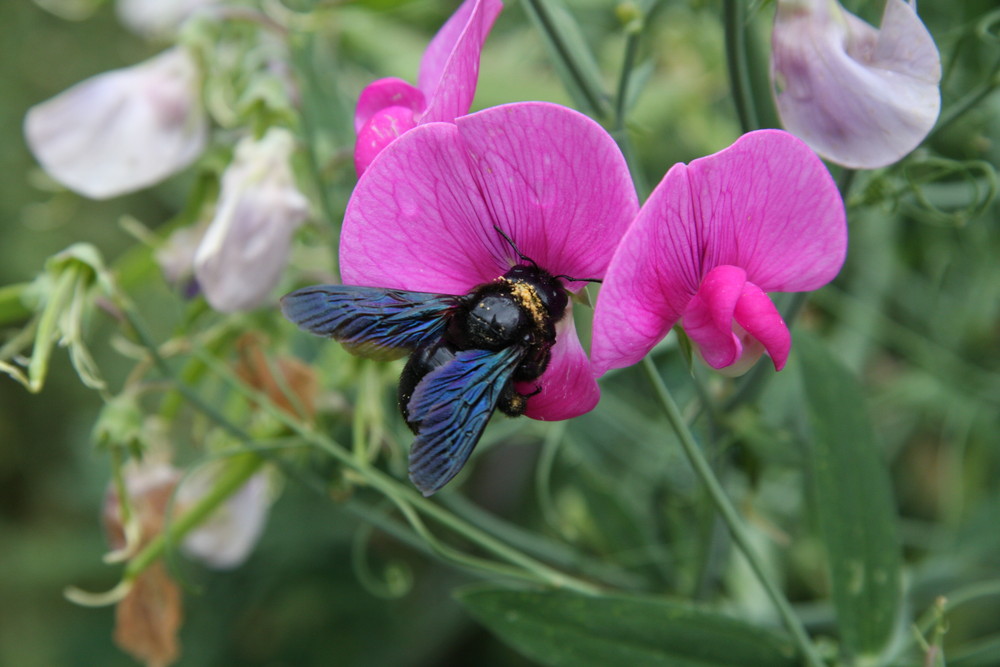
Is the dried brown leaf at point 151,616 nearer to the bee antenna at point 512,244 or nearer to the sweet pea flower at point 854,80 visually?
the bee antenna at point 512,244

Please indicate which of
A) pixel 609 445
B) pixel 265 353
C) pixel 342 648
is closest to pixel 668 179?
pixel 265 353

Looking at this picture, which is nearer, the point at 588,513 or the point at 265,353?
the point at 265,353

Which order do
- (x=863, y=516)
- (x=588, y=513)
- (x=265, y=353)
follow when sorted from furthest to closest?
1. (x=588, y=513)
2. (x=265, y=353)
3. (x=863, y=516)

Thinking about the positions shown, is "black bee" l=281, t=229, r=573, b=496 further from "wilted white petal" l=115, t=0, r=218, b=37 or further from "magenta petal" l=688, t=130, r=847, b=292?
"wilted white petal" l=115, t=0, r=218, b=37

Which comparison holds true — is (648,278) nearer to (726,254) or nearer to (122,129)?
(726,254)

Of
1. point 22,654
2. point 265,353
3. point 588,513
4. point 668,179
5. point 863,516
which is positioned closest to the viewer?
point 668,179

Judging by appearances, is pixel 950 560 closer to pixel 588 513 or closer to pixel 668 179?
pixel 588 513

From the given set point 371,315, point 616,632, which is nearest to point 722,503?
point 616,632
